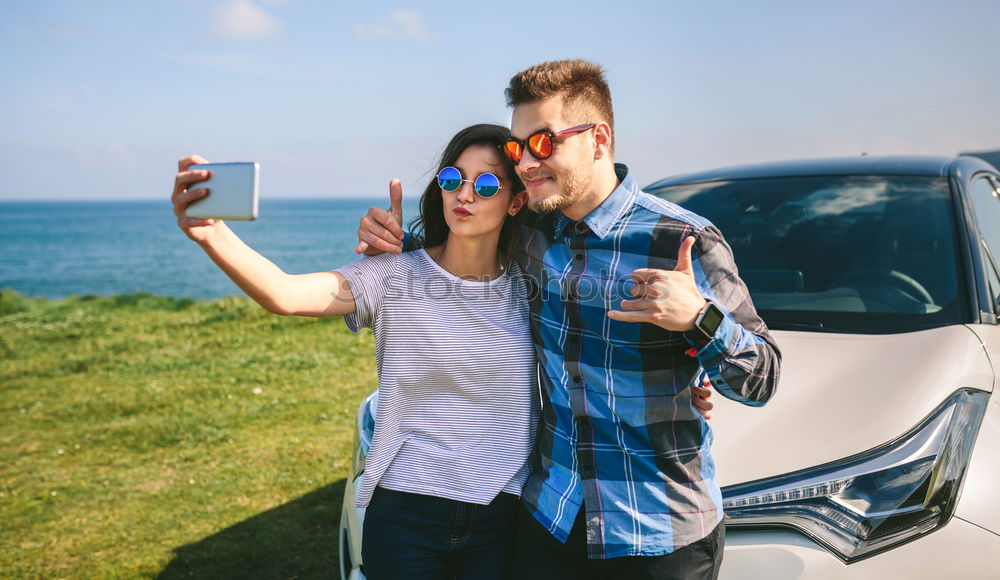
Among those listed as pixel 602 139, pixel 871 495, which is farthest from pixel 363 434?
pixel 871 495

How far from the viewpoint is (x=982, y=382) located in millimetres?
2135

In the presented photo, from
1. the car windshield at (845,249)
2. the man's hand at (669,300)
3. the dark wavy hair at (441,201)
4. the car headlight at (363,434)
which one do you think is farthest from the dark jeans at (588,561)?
the car windshield at (845,249)

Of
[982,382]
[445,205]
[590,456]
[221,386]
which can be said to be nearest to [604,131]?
[445,205]

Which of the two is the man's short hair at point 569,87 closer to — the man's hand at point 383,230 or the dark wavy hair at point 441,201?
the dark wavy hair at point 441,201

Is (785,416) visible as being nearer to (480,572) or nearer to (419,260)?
(480,572)

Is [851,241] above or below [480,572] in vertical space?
above

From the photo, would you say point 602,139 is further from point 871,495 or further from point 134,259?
point 134,259

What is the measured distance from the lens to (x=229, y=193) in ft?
4.71

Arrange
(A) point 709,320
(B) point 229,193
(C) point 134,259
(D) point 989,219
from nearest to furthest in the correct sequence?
1. (B) point 229,193
2. (A) point 709,320
3. (D) point 989,219
4. (C) point 134,259

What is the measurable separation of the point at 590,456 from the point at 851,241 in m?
1.99

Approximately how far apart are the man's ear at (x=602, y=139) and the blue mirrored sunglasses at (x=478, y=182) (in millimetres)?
297

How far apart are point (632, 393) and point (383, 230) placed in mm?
884

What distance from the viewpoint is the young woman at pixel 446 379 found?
1.85 m

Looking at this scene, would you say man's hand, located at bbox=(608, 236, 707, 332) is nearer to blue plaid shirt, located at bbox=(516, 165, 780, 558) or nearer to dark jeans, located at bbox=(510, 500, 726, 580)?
blue plaid shirt, located at bbox=(516, 165, 780, 558)
